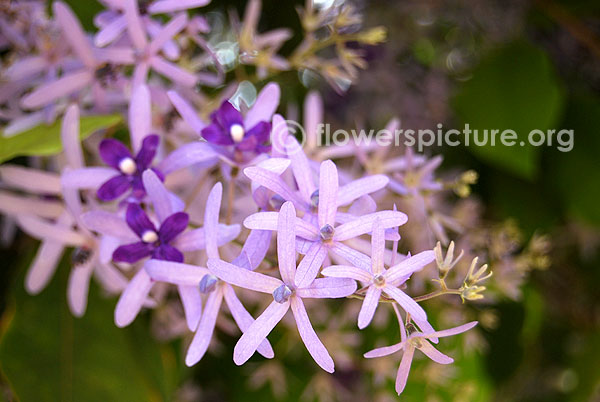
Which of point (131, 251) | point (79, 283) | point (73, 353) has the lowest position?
point (73, 353)

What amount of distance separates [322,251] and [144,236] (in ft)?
0.42

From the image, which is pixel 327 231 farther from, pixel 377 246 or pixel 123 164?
pixel 123 164

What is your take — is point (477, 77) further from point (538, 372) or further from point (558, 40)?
point (538, 372)

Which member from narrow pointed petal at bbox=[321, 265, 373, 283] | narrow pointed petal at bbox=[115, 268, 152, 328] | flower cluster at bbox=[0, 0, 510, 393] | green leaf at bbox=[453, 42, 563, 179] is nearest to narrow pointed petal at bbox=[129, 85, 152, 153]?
flower cluster at bbox=[0, 0, 510, 393]

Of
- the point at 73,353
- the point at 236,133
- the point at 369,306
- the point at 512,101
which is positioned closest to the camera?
the point at 369,306

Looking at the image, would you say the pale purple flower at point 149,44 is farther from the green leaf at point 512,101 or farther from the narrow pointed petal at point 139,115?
the green leaf at point 512,101

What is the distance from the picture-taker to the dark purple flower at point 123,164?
0.43 metres

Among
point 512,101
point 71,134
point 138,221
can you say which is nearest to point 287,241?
point 138,221

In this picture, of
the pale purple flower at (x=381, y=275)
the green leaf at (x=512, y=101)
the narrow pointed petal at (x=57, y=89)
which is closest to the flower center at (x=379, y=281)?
the pale purple flower at (x=381, y=275)


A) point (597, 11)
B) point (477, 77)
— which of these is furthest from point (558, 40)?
point (477, 77)

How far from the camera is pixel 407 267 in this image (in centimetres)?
33

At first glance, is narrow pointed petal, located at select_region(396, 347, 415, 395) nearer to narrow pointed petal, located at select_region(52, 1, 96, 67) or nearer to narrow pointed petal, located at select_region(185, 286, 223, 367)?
narrow pointed petal, located at select_region(185, 286, 223, 367)

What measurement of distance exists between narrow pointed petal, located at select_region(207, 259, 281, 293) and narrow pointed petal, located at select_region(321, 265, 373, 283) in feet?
0.12

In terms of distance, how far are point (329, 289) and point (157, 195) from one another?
14 cm
